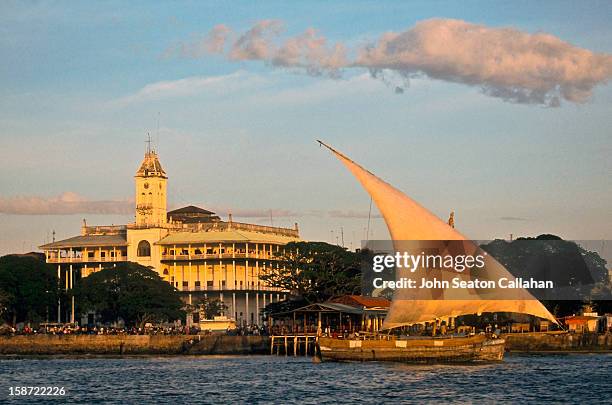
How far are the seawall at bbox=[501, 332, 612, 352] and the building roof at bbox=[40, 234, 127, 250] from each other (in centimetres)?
6913

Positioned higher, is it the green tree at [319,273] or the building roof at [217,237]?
the building roof at [217,237]

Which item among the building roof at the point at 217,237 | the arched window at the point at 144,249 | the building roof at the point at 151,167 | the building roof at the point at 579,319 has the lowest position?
the building roof at the point at 579,319

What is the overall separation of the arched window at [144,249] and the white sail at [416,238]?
7789cm

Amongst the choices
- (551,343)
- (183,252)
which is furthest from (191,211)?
(551,343)

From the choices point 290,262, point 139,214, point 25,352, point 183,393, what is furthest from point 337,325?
point 139,214

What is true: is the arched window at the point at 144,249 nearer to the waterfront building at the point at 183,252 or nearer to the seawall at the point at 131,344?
the waterfront building at the point at 183,252

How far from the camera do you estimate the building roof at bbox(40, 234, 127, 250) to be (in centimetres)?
15712

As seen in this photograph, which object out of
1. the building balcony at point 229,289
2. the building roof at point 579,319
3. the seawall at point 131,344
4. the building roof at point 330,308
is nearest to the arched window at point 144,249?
the building balcony at point 229,289

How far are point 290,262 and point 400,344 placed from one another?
41852 millimetres

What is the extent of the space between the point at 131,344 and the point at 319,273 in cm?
1899

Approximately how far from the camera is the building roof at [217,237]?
154 metres

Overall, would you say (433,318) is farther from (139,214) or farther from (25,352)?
(139,214)

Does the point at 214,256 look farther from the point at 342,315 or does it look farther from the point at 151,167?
the point at 342,315

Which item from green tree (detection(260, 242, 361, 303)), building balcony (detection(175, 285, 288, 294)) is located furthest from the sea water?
building balcony (detection(175, 285, 288, 294))
